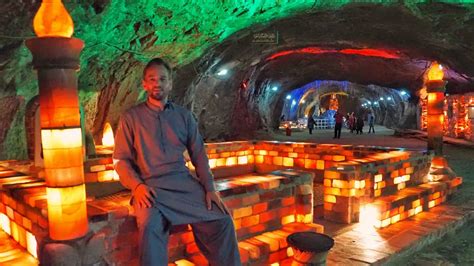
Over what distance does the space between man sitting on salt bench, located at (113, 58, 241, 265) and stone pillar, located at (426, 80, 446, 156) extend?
6725 millimetres

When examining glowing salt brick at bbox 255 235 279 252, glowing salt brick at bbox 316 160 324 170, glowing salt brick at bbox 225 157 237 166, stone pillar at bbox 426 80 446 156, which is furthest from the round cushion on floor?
stone pillar at bbox 426 80 446 156

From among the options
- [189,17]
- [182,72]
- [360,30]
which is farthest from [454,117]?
[189,17]

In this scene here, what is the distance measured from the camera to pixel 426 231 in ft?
18.2

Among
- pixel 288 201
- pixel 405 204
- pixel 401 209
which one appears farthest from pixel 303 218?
pixel 405 204

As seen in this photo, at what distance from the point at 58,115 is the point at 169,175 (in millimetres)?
937

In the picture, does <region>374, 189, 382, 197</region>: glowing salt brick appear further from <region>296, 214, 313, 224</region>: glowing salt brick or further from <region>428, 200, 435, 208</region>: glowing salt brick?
<region>296, 214, 313, 224</region>: glowing salt brick

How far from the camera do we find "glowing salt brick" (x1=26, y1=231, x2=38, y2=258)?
11.3 ft

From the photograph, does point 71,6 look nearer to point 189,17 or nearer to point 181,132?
point 189,17

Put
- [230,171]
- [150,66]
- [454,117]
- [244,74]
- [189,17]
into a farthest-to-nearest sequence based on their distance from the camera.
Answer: [454,117]
[244,74]
[189,17]
[230,171]
[150,66]

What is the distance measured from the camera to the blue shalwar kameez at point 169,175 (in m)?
2.96

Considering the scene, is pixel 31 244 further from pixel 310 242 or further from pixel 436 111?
pixel 436 111

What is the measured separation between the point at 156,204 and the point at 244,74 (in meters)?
16.7

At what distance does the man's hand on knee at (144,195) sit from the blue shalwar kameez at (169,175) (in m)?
0.04

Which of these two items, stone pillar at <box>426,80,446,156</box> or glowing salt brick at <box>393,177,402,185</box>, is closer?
glowing salt brick at <box>393,177,402,185</box>
